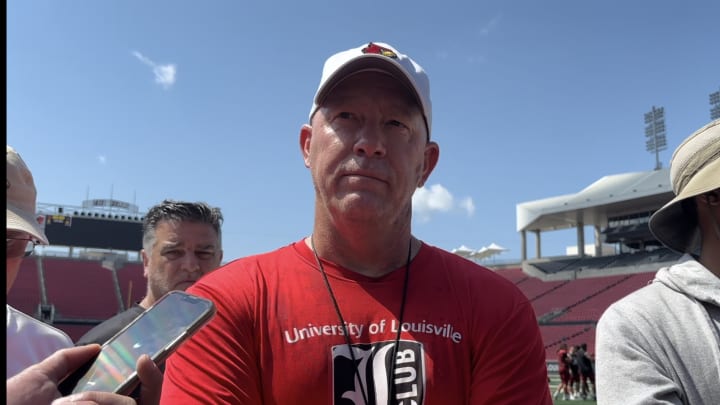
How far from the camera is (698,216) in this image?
2361 millimetres

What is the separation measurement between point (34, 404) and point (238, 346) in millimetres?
775

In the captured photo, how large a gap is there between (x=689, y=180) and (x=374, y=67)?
52.3 inches

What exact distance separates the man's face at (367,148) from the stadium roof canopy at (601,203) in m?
34.3

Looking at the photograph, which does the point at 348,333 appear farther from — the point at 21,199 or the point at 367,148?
the point at 21,199

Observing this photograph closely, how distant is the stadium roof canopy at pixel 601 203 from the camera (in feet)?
113

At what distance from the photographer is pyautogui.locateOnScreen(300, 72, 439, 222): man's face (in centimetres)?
192

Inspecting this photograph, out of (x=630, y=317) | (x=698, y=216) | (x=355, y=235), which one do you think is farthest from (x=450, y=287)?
(x=698, y=216)

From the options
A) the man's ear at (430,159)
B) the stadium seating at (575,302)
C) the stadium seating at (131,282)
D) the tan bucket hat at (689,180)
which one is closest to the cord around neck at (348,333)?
the man's ear at (430,159)

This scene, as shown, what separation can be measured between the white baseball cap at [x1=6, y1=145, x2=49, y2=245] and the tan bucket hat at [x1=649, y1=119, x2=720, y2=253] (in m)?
2.41

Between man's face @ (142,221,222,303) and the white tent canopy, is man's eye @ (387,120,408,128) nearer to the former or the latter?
man's face @ (142,221,222,303)

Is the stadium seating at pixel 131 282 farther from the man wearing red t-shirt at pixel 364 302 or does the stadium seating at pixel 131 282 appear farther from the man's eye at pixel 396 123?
the man's eye at pixel 396 123

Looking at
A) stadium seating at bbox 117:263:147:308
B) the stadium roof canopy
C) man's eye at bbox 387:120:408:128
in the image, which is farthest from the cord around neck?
stadium seating at bbox 117:263:147:308

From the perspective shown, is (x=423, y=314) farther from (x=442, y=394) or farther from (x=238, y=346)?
(x=238, y=346)

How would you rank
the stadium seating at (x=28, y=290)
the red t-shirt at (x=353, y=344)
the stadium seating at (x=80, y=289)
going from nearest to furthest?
1. the red t-shirt at (x=353, y=344)
2. the stadium seating at (x=28, y=290)
3. the stadium seating at (x=80, y=289)
